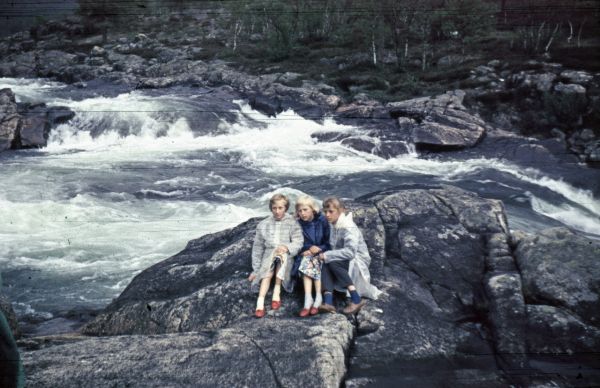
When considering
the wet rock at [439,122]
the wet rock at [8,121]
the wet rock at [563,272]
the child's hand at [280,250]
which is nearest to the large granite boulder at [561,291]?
the wet rock at [563,272]

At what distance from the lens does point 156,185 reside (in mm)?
17469

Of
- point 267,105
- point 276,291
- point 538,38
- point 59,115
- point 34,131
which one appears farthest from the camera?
point 538,38

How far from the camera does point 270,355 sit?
4.72 meters

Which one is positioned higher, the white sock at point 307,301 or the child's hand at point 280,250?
the child's hand at point 280,250

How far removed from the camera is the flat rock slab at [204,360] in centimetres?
435

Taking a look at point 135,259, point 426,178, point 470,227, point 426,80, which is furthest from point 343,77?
point 470,227

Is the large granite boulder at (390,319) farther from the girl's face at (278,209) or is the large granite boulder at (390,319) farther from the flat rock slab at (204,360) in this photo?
the girl's face at (278,209)

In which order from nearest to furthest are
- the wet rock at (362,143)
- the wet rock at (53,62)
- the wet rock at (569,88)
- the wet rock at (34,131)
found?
the wet rock at (34,131) → the wet rock at (362,143) → the wet rock at (569,88) → the wet rock at (53,62)

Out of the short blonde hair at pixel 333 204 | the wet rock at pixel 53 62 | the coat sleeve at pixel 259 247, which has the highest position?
the wet rock at pixel 53 62

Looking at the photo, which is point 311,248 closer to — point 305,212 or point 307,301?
point 305,212

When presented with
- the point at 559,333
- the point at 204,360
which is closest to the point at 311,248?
the point at 204,360

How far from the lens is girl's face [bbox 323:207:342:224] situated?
6.19 m

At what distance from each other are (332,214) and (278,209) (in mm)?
702

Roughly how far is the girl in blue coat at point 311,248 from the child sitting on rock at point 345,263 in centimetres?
9
